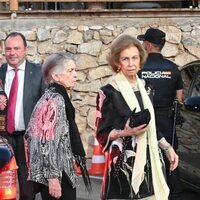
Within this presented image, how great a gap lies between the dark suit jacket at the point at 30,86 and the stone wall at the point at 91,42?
3.61m

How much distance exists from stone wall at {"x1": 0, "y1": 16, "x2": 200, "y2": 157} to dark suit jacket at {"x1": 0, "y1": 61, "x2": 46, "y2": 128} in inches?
142

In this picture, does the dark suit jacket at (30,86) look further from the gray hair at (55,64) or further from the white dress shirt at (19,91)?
the gray hair at (55,64)

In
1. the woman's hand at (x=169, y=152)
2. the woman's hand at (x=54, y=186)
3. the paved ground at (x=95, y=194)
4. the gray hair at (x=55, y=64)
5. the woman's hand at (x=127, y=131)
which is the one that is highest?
the gray hair at (x=55, y=64)

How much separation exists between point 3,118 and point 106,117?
1.45m

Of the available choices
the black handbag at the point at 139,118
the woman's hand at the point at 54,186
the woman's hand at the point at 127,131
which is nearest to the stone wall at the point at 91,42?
the woman's hand at the point at 54,186

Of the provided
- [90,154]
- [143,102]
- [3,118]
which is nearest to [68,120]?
[143,102]

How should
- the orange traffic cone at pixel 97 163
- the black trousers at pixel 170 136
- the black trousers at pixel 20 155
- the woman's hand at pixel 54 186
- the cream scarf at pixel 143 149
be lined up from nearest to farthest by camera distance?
the cream scarf at pixel 143 149 < the woman's hand at pixel 54 186 < the black trousers at pixel 20 155 < the black trousers at pixel 170 136 < the orange traffic cone at pixel 97 163

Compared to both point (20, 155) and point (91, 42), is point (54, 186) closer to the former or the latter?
point (20, 155)

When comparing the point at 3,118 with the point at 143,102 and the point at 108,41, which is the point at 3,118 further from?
the point at 108,41

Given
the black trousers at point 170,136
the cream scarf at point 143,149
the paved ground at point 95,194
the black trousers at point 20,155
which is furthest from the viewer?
the paved ground at point 95,194

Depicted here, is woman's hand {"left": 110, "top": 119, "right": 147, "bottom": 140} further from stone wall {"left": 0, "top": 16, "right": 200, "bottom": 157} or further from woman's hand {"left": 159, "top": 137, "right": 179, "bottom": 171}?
stone wall {"left": 0, "top": 16, "right": 200, "bottom": 157}

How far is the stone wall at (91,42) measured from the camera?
968cm

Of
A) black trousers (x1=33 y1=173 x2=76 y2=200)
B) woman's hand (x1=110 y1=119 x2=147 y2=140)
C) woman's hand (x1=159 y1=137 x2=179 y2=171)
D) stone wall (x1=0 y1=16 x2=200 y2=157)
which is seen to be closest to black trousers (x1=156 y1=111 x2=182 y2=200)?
woman's hand (x1=159 y1=137 x2=179 y2=171)

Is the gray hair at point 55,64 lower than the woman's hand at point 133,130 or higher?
higher
